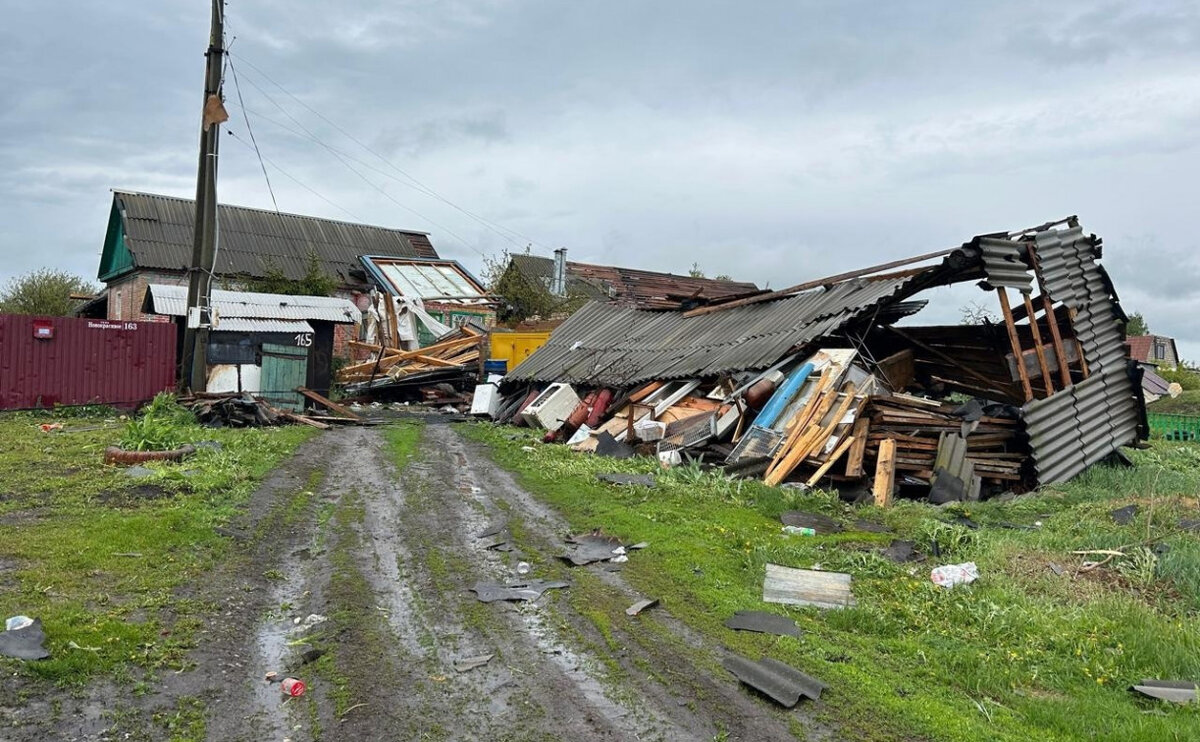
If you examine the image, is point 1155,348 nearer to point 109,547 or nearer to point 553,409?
point 553,409

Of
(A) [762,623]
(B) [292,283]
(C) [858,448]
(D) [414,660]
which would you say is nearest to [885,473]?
(C) [858,448]

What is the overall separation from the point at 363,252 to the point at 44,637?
32.7 m

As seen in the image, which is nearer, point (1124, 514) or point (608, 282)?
point (1124, 514)

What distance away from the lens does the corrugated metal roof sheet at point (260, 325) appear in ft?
65.2

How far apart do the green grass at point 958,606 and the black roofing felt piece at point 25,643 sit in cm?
344

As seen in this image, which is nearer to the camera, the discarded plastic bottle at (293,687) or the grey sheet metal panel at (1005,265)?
the discarded plastic bottle at (293,687)

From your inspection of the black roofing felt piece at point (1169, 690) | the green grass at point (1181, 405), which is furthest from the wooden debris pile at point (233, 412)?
the green grass at point (1181, 405)

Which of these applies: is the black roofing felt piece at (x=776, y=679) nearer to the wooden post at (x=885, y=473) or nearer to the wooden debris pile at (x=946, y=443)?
the wooden post at (x=885, y=473)

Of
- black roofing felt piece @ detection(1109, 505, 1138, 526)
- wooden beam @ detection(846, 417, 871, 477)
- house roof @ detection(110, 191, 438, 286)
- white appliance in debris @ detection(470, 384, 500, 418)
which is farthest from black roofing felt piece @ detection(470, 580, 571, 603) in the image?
house roof @ detection(110, 191, 438, 286)

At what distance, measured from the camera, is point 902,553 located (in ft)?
27.2

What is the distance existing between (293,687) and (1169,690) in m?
5.05

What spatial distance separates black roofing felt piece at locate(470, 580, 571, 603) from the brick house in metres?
25.1

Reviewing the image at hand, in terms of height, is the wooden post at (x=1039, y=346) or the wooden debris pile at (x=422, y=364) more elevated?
the wooden post at (x=1039, y=346)

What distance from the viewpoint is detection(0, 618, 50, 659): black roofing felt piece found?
16.5ft
